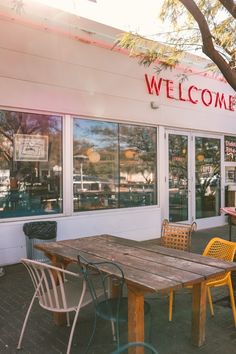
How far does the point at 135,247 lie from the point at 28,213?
2.72m

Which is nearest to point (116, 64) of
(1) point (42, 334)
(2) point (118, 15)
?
(2) point (118, 15)

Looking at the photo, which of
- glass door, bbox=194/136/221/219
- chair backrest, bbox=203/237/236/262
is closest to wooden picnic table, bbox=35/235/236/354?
chair backrest, bbox=203/237/236/262

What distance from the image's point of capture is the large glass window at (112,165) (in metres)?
6.11

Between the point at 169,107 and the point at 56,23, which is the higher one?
the point at 56,23

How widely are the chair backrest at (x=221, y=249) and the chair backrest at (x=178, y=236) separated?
0.38 m

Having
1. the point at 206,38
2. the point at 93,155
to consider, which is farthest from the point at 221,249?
the point at 93,155

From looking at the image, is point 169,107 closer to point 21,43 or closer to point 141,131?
point 141,131

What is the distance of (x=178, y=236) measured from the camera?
3.80 m

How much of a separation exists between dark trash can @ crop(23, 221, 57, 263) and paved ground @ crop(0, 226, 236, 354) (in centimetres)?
103

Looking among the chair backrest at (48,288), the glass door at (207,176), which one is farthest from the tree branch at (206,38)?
the glass door at (207,176)

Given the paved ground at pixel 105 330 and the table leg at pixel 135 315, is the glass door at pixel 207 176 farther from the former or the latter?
the table leg at pixel 135 315

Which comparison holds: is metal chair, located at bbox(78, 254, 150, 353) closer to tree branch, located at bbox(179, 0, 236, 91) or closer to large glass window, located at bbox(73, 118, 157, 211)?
tree branch, located at bbox(179, 0, 236, 91)

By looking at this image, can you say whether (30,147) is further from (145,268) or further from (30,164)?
(145,268)

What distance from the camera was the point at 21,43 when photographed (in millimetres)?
5297
